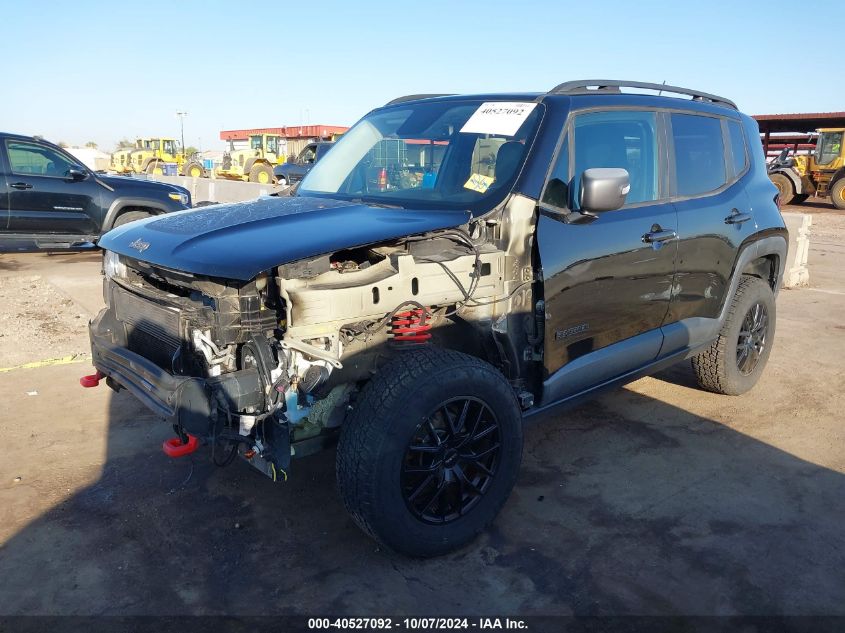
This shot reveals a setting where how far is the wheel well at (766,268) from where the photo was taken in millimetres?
5023

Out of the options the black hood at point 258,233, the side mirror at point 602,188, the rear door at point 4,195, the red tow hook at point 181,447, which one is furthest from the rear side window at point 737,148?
→ the rear door at point 4,195

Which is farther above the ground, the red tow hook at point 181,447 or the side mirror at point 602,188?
the side mirror at point 602,188

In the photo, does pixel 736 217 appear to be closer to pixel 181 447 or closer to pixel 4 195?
pixel 181 447

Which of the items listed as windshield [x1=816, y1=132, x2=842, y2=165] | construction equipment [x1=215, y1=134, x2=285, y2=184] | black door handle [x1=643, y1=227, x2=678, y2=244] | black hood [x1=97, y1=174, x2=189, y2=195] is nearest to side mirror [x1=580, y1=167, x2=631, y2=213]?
black door handle [x1=643, y1=227, x2=678, y2=244]

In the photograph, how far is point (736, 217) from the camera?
4.52 m

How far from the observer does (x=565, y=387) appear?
359cm

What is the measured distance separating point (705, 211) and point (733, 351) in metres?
1.20

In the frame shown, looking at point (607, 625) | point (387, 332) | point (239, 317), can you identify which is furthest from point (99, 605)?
point (607, 625)

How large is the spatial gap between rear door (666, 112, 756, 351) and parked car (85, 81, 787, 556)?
0.02 m

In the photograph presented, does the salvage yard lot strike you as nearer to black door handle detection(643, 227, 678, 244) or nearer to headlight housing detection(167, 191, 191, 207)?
black door handle detection(643, 227, 678, 244)

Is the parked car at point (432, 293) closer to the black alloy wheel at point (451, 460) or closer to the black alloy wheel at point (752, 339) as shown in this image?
the black alloy wheel at point (451, 460)

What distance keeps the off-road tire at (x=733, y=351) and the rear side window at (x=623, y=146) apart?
139cm

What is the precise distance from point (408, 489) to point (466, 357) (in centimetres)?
62

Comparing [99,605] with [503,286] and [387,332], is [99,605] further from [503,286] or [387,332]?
[503,286]
